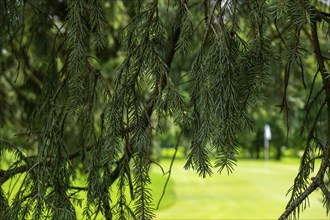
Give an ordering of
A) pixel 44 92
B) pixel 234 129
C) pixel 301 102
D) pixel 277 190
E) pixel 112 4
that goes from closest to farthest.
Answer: pixel 234 129
pixel 44 92
pixel 112 4
pixel 301 102
pixel 277 190

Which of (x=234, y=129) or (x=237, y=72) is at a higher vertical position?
(x=237, y=72)

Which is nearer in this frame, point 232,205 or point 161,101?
point 161,101

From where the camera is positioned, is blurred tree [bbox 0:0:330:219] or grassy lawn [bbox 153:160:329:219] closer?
blurred tree [bbox 0:0:330:219]

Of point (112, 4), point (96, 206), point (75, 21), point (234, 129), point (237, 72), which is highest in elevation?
point (112, 4)

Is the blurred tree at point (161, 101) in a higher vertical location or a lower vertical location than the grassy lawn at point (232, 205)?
lower

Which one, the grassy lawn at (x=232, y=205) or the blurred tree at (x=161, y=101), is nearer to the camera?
the blurred tree at (x=161, y=101)

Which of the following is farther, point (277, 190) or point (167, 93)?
point (277, 190)

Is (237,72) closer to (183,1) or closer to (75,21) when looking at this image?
(183,1)

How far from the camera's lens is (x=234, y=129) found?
111 centimetres

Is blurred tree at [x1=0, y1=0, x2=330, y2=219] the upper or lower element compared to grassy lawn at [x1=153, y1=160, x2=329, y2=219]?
lower

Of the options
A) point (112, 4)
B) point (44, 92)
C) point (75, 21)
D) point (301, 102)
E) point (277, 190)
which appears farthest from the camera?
point (277, 190)

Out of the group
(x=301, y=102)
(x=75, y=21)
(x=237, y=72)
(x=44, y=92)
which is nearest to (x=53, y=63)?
(x=44, y=92)

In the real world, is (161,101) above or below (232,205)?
below

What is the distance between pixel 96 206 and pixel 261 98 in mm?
519
